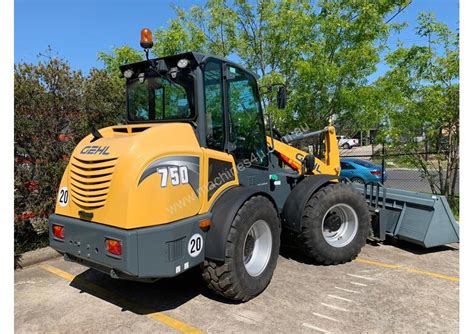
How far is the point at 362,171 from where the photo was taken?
13227 millimetres

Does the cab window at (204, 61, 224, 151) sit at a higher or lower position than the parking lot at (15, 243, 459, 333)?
higher

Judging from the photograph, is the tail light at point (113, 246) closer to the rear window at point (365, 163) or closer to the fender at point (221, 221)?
the fender at point (221, 221)

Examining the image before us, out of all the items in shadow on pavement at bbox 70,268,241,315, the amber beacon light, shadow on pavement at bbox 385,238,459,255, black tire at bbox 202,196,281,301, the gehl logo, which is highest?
the amber beacon light

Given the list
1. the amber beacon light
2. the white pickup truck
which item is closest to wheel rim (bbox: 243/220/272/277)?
the amber beacon light

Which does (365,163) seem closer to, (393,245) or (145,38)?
(393,245)

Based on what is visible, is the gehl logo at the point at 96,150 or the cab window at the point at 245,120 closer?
the gehl logo at the point at 96,150

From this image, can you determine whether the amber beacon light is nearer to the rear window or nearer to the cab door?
the cab door

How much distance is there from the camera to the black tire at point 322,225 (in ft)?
15.4

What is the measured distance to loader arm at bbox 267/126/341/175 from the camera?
5.28 m

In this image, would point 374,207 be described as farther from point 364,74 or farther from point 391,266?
point 364,74

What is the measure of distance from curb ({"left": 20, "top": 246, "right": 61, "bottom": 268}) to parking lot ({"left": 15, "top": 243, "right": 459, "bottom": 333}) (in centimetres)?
21

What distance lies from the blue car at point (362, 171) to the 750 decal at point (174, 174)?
10531mm

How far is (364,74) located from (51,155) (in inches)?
279

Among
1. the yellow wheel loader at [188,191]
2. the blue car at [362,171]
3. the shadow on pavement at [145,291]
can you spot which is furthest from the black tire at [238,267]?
the blue car at [362,171]
